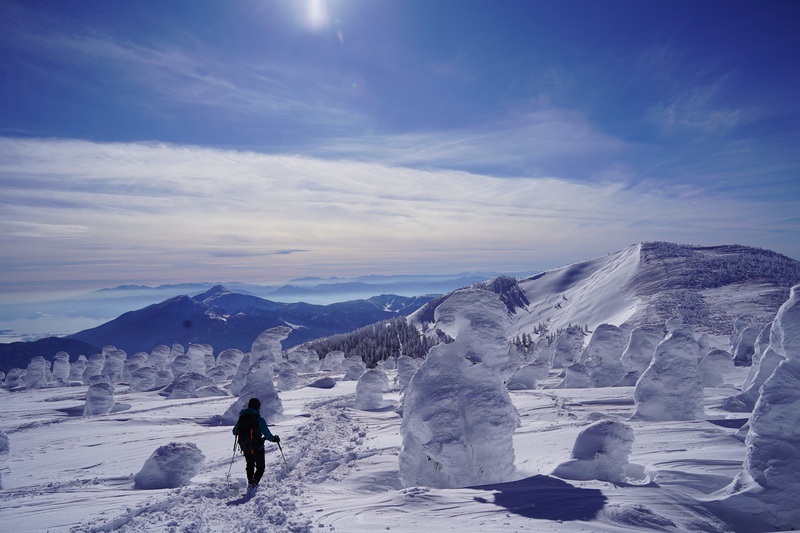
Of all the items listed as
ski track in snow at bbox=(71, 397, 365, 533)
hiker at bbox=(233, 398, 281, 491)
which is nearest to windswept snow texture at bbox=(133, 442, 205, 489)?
ski track in snow at bbox=(71, 397, 365, 533)

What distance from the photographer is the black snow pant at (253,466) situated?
33.5 ft

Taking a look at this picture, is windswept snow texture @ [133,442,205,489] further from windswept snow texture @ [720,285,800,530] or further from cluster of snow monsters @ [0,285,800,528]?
windswept snow texture @ [720,285,800,530]

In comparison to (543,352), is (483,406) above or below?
above

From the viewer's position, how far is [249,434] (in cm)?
1052

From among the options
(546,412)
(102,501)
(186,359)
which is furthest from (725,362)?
(186,359)

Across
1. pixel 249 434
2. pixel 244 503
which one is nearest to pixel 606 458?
pixel 244 503

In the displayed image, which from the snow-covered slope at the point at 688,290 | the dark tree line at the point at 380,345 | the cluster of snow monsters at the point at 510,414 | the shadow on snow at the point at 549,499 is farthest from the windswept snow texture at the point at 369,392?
the snow-covered slope at the point at 688,290

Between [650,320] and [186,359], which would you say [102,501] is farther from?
[650,320]

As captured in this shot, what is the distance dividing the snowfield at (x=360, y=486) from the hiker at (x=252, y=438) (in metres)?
0.53

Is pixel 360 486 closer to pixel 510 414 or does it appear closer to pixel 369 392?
pixel 510 414

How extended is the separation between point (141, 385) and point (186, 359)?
12.8 metres

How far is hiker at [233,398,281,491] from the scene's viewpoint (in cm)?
1030

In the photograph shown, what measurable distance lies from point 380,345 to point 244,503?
97.0m

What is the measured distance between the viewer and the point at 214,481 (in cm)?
1142
